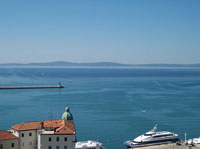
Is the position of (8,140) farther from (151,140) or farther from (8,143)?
(151,140)

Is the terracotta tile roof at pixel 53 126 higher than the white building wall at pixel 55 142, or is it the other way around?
the terracotta tile roof at pixel 53 126

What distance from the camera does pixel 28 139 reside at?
1748 inches

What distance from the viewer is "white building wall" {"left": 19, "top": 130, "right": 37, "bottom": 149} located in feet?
144

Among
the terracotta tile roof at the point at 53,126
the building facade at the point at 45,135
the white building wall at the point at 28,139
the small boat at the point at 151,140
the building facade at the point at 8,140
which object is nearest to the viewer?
the building facade at the point at 8,140

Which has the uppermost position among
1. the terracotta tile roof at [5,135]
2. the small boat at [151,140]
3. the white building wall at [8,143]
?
the terracotta tile roof at [5,135]

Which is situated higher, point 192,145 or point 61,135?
point 61,135

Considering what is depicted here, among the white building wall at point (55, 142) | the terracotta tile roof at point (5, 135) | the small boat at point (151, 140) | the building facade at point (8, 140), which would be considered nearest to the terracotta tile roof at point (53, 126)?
the white building wall at point (55, 142)

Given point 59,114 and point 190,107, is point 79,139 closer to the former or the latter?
point 59,114

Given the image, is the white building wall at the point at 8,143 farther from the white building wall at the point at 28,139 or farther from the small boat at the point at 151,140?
the small boat at the point at 151,140

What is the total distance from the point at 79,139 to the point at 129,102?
5227 cm

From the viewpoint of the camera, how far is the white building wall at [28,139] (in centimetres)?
4381

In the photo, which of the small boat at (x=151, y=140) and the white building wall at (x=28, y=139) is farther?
the small boat at (x=151, y=140)

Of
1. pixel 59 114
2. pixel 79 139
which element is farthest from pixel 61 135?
pixel 59 114

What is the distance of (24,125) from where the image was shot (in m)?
44.8
